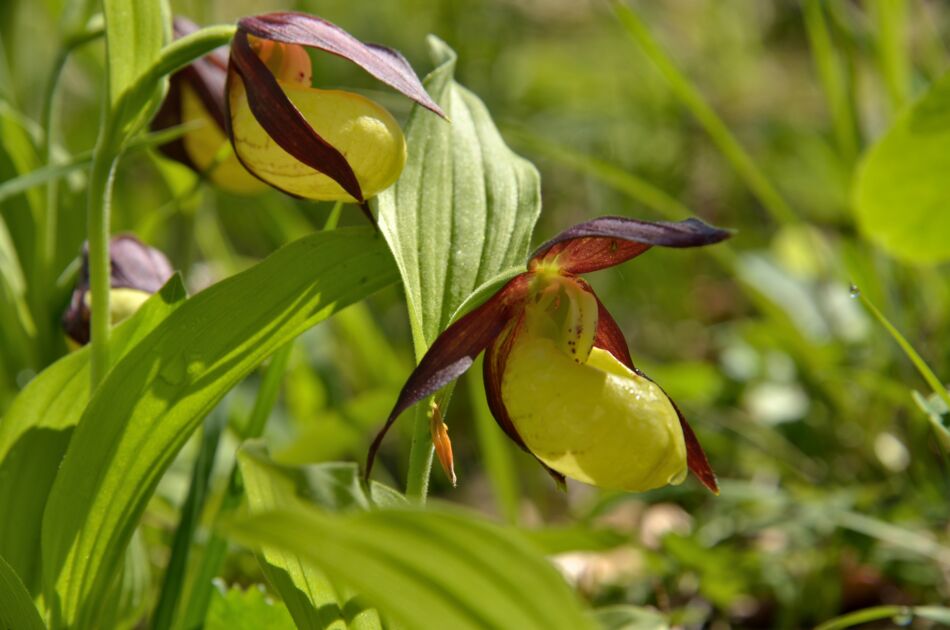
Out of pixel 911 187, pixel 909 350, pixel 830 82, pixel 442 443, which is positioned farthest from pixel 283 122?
pixel 830 82

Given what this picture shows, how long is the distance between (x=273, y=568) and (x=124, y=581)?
348 mm

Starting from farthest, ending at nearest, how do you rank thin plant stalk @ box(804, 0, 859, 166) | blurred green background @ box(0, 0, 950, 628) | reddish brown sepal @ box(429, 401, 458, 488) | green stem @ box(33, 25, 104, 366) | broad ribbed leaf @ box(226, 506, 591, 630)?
thin plant stalk @ box(804, 0, 859, 166) < blurred green background @ box(0, 0, 950, 628) < green stem @ box(33, 25, 104, 366) < reddish brown sepal @ box(429, 401, 458, 488) < broad ribbed leaf @ box(226, 506, 591, 630)

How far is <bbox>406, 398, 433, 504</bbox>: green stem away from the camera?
2.42 ft

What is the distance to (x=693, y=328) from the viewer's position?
231 centimetres

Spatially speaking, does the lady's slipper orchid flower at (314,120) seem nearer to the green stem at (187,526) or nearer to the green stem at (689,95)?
the green stem at (187,526)

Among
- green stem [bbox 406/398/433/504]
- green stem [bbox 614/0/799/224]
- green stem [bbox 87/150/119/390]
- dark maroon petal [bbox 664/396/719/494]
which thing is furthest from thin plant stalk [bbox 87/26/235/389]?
green stem [bbox 614/0/799/224]

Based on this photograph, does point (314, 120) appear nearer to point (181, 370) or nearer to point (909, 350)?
point (181, 370)

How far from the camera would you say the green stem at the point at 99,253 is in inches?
31.3

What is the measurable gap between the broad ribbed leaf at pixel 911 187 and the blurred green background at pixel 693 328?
0.11 meters

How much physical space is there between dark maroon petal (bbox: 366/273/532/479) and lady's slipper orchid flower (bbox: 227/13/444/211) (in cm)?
13

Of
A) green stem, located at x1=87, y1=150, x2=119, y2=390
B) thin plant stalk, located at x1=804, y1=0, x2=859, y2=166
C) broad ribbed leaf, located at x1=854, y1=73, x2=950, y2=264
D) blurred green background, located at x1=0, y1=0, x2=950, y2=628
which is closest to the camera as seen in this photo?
green stem, located at x1=87, y1=150, x2=119, y2=390

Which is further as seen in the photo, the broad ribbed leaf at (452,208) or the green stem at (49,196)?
the green stem at (49,196)

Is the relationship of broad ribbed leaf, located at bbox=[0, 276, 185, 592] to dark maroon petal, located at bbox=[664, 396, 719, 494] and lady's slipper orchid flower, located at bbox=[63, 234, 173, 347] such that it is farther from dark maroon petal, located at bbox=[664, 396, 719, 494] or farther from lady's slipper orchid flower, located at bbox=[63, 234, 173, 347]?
dark maroon petal, located at bbox=[664, 396, 719, 494]

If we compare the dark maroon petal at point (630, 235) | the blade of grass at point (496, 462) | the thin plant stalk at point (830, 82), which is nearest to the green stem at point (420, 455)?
the dark maroon petal at point (630, 235)
